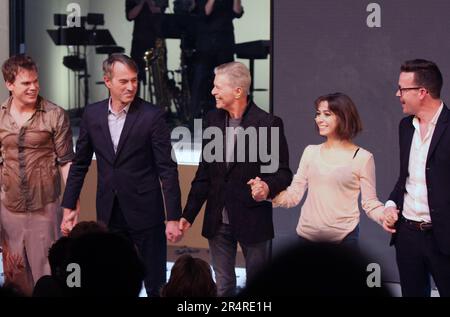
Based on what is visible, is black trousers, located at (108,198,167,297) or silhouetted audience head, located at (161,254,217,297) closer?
silhouetted audience head, located at (161,254,217,297)

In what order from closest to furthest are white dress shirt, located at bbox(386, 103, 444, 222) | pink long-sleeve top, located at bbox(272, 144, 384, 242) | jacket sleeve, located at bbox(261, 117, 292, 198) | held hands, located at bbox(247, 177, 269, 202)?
white dress shirt, located at bbox(386, 103, 444, 222), pink long-sleeve top, located at bbox(272, 144, 384, 242), held hands, located at bbox(247, 177, 269, 202), jacket sleeve, located at bbox(261, 117, 292, 198)

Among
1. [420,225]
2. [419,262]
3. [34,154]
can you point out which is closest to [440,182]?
[420,225]

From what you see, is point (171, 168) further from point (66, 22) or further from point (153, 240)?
point (66, 22)

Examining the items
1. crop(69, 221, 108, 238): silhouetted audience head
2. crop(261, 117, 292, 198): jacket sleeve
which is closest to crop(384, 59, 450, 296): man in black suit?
crop(261, 117, 292, 198): jacket sleeve

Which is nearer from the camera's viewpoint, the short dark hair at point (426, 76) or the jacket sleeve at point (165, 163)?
the short dark hair at point (426, 76)

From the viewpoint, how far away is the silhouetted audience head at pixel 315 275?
6.70ft

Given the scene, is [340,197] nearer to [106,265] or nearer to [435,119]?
[435,119]

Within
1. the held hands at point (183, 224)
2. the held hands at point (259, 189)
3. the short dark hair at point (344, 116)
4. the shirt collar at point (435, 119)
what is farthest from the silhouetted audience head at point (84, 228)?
the shirt collar at point (435, 119)

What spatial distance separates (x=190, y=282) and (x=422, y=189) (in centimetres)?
221

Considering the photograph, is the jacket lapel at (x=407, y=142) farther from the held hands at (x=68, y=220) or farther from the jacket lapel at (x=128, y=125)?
the held hands at (x=68, y=220)

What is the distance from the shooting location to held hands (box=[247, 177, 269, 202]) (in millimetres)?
5559

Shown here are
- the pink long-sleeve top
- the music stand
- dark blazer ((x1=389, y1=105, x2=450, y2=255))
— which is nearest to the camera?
dark blazer ((x1=389, y1=105, x2=450, y2=255))

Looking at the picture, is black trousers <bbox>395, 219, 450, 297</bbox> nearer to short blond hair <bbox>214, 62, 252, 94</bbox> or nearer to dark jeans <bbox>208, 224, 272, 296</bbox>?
dark jeans <bbox>208, 224, 272, 296</bbox>

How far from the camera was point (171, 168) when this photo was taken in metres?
5.90
